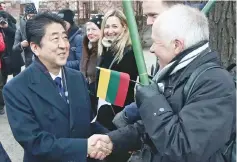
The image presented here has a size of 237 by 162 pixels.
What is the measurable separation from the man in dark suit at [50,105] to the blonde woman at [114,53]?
1062 mm

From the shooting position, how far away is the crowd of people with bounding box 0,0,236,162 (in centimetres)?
158

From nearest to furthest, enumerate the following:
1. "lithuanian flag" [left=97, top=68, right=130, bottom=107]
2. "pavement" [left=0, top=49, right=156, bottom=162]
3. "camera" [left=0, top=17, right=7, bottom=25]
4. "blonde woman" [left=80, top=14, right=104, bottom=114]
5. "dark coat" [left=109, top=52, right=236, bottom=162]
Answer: "dark coat" [left=109, top=52, right=236, bottom=162], "lithuanian flag" [left=97, top=68, right=130, bottom=107], "blonde woman" [left=80, top=14, right=104, bottom=114], "pavement" [left=0, top=49, right=156, bottom=162], "camera" [left=0, top=17, right=7, bottom=25]

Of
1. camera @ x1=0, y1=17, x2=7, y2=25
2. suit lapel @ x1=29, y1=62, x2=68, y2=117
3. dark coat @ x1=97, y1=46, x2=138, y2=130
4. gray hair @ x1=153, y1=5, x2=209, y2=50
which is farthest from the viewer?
camera @ x1=0, y1=17, x2=7, y2=25

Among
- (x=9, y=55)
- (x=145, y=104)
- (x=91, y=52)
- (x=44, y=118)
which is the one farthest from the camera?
(x=9, y=55)

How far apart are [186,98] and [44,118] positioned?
33.5 inches

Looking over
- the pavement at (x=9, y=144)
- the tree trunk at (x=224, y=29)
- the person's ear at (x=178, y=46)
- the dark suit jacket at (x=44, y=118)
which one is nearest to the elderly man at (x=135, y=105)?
the dark suit jacket at (x=44, y=118)

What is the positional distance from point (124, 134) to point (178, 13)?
83 cm

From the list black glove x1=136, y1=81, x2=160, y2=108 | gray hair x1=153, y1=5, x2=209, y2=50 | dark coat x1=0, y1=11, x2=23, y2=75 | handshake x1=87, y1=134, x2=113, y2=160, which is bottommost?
dark coat x1=0, y1=11, x2=23, y2=75

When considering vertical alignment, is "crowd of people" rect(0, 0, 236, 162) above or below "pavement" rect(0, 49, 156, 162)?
above

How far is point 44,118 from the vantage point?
2.13 metres

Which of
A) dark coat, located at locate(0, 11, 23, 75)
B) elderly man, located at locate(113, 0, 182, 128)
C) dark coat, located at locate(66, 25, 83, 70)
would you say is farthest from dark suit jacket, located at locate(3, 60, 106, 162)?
dark coat, located at locate(0, 11, 23, 75)

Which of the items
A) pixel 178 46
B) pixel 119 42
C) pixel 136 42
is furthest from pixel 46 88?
pixel 119 42

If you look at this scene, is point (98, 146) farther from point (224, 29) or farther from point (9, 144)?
point (9, 144)

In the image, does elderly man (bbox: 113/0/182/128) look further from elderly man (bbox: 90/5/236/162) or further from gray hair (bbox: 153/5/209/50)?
gray hair (bbox: 153/5/209/50)
